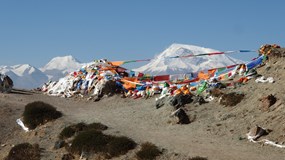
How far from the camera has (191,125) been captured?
3203 cm

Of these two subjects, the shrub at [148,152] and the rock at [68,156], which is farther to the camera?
the rock at [68,156]

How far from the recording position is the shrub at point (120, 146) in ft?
→ 88.9

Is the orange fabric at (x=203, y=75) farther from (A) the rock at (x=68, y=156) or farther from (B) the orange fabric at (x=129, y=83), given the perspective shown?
(A) the rock at (x=68, y=156)

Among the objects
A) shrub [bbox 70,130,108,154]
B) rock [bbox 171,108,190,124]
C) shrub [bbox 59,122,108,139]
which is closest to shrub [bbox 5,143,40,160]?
shrub [bbox 59,122,108,139]

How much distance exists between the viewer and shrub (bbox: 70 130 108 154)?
94.2 feet

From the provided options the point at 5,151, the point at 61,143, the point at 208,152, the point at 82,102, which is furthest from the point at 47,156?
the point at 82,102

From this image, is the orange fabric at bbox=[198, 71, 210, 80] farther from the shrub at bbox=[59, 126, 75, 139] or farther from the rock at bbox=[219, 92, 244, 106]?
the shrub at bbox=[59, 126, 75, 139]

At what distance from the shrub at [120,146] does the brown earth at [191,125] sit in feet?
1.74

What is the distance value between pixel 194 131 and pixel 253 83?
994cm

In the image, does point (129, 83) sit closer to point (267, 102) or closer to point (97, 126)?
point (97, 126)

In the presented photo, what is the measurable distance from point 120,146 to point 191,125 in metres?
6.87

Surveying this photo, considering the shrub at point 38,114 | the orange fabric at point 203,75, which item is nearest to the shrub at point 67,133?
the shrub at point 38,114

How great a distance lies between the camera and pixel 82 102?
5303 centimetres

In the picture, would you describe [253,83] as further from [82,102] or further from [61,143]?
[82,102]
